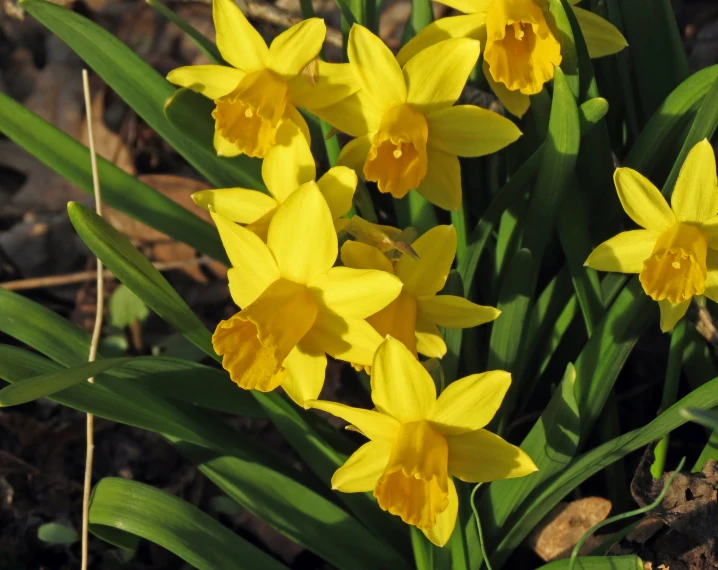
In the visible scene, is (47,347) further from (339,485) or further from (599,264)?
(599,264)

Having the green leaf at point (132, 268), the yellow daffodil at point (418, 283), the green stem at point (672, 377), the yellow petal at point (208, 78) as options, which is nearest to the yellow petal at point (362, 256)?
the yellow daffodil at point (418, 283)

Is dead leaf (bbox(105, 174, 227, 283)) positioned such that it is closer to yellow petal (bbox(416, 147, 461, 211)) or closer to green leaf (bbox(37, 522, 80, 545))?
green leaf (bbox(37, 522, 80, 545))

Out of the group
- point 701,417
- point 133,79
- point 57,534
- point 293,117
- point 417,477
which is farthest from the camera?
point 57,534

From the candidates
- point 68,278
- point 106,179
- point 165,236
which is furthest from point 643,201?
point 68,278

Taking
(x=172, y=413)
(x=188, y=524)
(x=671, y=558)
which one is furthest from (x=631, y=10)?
(x=188, y=524)

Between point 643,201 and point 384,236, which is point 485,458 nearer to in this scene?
point 384,236

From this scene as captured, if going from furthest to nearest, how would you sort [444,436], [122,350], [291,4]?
[291,4] → [122,350] → [444,436]

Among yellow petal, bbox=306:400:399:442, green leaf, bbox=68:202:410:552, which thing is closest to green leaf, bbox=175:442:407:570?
green leaf, bbox=68:202:410:552
